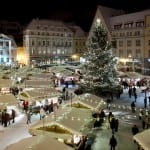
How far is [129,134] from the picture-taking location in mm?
18719

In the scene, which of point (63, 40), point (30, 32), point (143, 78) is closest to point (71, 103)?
point (143, 78)

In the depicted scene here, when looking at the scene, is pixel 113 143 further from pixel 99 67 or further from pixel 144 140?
pixel 99 67

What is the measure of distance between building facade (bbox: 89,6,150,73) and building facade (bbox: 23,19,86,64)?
55.1 ft

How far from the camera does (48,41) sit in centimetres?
8050

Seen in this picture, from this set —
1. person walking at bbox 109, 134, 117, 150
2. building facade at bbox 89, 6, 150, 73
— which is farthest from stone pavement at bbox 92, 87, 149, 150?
building facade at bbox 89, 6, 150, 73

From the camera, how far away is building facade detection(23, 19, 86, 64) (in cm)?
7769

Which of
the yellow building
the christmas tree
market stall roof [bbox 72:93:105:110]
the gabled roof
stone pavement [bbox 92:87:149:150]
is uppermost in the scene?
the gabled roof

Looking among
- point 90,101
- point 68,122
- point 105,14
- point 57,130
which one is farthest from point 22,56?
point 57,130

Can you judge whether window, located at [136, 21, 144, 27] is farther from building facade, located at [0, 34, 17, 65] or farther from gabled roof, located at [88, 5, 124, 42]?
building facade, located at [0, 34, 17, 65]

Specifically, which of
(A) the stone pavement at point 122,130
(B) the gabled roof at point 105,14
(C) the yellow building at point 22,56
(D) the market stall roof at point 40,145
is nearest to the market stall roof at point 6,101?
(A) the stone pavement at point 122,130

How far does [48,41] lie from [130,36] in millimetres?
24563

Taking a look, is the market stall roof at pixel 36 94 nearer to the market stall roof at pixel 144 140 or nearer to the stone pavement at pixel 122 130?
the stone pavement at pixel 122 130

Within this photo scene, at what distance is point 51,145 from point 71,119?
4.78 metres

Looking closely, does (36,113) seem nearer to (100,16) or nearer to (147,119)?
(147,119)
